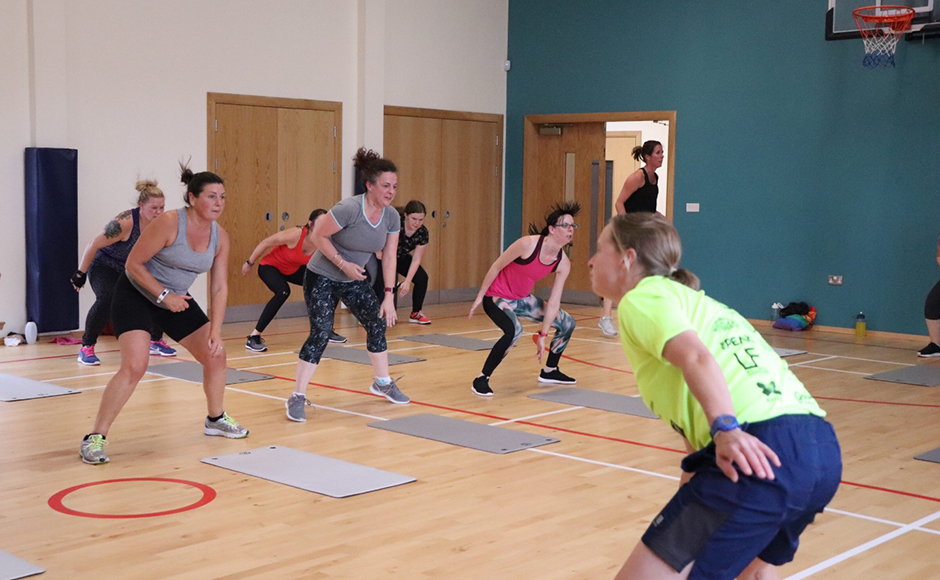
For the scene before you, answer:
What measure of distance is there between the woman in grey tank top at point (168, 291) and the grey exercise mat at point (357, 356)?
262 cm

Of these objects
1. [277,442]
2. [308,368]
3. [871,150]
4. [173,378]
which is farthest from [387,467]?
[871,150]

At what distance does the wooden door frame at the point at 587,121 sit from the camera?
10.1 metres

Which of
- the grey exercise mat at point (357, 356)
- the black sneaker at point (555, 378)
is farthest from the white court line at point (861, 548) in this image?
the grey exercise mat at point (357, 356)

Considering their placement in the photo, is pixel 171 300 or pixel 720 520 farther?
pixel 171 300

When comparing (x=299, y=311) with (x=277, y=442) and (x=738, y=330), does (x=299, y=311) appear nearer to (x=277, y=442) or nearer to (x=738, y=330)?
(x=277, y=442)

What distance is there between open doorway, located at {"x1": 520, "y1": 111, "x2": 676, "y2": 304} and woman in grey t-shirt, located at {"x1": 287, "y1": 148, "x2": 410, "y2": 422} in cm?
580

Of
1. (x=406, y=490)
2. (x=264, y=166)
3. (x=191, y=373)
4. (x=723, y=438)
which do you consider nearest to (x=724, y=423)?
(x=723, y=438)

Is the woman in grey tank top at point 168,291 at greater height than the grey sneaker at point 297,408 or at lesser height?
greater

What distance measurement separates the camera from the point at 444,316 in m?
9.82

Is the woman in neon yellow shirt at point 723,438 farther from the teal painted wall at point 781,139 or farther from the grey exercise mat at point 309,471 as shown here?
the teal painted wall at point 781,139

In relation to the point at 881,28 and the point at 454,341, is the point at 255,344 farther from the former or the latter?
the point at 881,28

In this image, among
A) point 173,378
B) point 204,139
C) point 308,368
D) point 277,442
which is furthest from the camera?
point 204,139

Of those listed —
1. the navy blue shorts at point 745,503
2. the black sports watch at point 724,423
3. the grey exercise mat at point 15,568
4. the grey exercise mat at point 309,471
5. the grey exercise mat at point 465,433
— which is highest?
the black sports watch at point 724,423

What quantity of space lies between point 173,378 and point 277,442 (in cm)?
179
